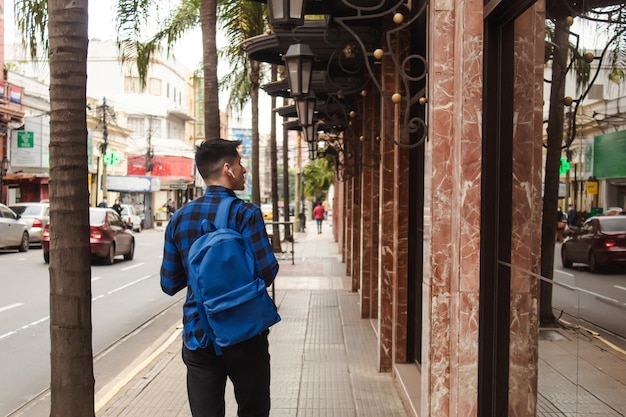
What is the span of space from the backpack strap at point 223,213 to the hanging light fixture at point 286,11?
2.18 m

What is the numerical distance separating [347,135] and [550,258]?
1220cm

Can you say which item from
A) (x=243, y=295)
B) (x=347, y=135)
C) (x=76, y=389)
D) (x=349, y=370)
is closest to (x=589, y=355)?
(x=243, y=295)

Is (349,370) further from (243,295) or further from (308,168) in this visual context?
(308,168)

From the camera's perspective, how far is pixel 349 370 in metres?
7.61

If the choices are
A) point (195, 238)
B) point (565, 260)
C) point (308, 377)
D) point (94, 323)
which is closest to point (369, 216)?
point (308, 377)

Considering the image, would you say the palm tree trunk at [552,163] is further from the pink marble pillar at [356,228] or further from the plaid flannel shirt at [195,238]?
the pink marble pillar at [356,228]

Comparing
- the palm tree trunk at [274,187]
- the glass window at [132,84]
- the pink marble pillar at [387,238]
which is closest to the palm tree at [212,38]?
the glass window at [132,84]

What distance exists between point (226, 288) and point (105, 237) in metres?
17.6

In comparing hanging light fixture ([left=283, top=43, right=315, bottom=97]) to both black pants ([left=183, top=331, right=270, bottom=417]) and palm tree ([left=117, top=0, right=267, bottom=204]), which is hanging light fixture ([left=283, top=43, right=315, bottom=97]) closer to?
palm tree ([left=117, top=0, right=267, bottom=204])

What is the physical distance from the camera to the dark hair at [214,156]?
381cm

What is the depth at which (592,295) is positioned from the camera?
8.71ft

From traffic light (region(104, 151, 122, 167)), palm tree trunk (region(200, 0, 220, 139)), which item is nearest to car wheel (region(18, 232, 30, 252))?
palm tree trunk (region(200, 0, 220, 139))

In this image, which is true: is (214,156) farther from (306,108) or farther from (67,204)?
(306,108)

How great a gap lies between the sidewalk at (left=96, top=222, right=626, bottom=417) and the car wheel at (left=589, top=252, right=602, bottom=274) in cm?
25
